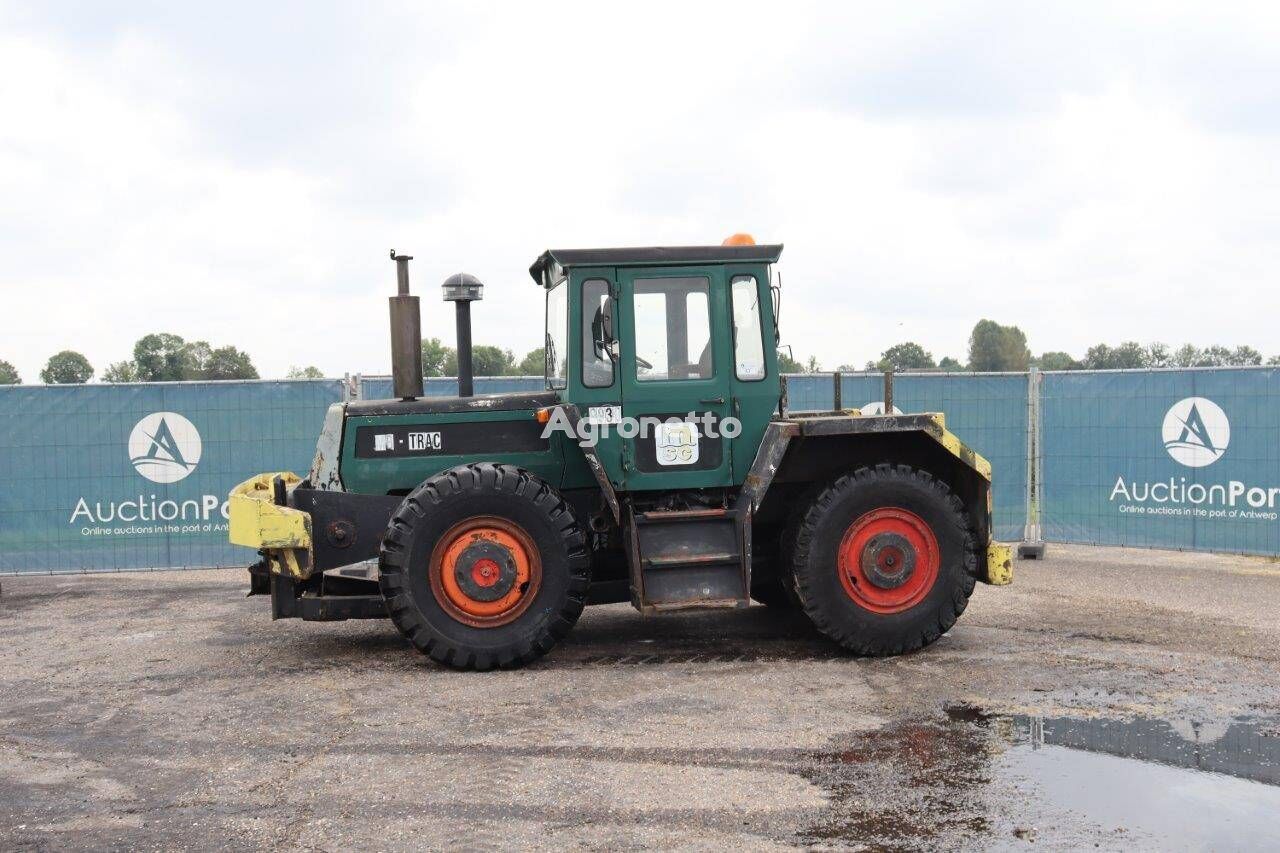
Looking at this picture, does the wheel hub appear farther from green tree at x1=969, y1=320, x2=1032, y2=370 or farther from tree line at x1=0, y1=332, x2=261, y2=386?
green tree at x1=969, y1=320, x2=1032, y2=370

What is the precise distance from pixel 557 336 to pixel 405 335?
1.05 m

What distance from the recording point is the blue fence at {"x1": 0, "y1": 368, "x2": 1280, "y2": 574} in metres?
11.9

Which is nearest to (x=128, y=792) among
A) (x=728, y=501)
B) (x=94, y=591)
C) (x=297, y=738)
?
(x=297, y=738)

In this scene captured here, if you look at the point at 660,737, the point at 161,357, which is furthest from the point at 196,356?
the point at 660,737

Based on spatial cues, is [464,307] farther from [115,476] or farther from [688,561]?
[115,476]

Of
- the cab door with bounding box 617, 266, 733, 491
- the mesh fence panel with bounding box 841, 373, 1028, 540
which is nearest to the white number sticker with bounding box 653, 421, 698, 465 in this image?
the cab door with bounding box 617, 266, 733, 491

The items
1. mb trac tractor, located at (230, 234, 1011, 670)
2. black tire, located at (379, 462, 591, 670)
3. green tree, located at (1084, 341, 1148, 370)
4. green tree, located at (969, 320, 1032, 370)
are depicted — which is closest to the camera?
black tire, located at (379, 462, 591, 670)

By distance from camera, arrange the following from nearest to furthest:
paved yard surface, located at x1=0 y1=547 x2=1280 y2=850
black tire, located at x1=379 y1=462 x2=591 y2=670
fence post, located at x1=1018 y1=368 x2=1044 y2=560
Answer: paved yard surface, located at x1=0 y1=547 x2=1280 y2=850 < black tire, located at x1=379 y1=462 x2=591 y2=670 < fence post, located at x1=1018 y1=368 x2=1044 y2=560

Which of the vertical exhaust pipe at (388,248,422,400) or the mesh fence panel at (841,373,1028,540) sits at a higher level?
the vertical exhaust pipe at (388,248,422,400)

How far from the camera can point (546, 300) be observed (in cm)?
852

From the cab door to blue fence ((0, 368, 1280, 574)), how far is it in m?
4.30

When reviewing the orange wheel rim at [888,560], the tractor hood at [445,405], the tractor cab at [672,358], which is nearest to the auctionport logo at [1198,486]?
the orange wheel rim at [888,560]

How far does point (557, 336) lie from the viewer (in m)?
8.16

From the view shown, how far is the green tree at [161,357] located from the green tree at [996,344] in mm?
43442
